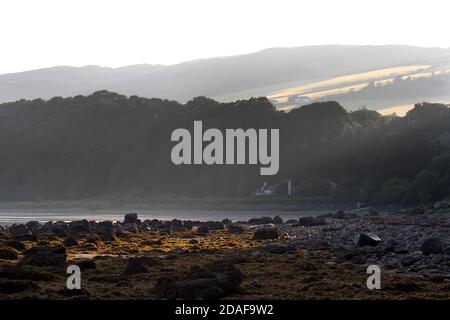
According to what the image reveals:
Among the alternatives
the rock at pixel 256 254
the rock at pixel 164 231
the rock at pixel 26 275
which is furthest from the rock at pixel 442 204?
the rock at pixel 26 275

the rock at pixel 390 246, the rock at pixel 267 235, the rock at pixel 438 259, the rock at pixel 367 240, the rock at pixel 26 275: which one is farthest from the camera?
the rock at pixel 267 235

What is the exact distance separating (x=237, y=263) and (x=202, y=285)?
9.07 metres

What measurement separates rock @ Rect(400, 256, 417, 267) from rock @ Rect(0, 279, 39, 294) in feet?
39.6

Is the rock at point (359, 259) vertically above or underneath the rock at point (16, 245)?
above

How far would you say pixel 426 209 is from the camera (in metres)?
59.5

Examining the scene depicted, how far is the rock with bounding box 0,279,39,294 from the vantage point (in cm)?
2356

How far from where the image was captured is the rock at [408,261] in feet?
93.6

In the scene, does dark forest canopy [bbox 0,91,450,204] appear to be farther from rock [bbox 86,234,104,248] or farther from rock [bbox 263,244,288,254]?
rock [bbox 263,244,288,254]

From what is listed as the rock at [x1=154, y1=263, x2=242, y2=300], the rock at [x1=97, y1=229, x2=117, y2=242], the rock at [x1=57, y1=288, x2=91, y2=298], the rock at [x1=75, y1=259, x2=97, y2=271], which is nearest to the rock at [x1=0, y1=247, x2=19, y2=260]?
the rock at [x1=75, y1=259, x2=97, y2=271]

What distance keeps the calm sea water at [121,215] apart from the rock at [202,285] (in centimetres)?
4263

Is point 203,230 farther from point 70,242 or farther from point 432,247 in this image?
point 432,247

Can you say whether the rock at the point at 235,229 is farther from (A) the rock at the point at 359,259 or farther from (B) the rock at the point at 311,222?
(A) the rock at the point at 359,259
